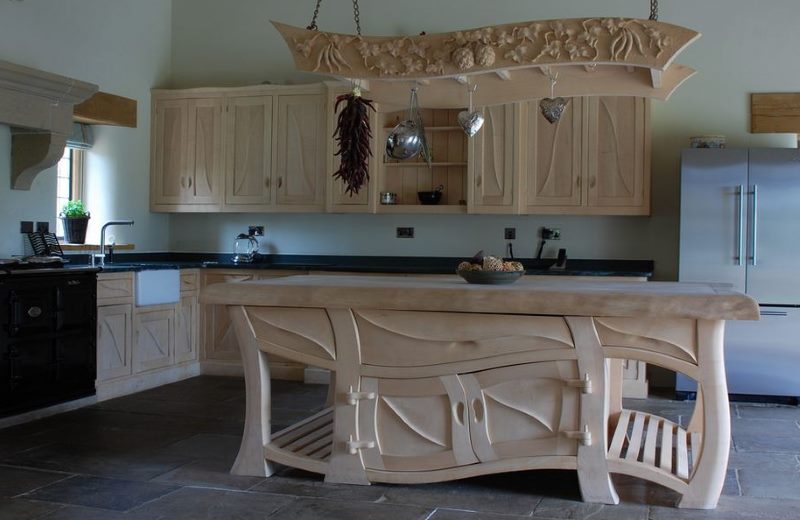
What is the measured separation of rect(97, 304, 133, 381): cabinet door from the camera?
5.39 metres

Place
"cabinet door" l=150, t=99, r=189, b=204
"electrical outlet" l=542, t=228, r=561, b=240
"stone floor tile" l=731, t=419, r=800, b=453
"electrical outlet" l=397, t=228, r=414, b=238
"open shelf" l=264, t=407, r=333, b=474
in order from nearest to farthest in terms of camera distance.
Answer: "open shelf" l=264, t=407, r=333, b=474
"stone floor tile" l=731, t=419, r=800, b=453
"electrical outlet" l=542, t=228, r=561, b=240
"electrical outlet" l=397, t=228, r=414, b=238
"cabinet door" l=150, t=99, r=189, b=204

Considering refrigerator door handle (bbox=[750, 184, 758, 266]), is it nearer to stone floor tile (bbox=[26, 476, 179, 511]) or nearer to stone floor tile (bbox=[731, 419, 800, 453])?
stone floor tile (bbox=[731, 419, 800, 453])

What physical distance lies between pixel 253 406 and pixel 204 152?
3.54 meters

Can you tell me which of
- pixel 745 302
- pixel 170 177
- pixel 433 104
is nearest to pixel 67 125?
pixel 170 177

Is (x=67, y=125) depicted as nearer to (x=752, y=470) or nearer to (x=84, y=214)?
(x=84, y=214)

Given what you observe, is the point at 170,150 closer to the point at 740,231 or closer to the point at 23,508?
the point at 23,508

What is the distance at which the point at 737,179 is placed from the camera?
5.64 m

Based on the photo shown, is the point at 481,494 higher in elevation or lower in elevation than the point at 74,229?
lower

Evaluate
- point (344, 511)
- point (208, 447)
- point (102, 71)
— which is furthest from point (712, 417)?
point (102, 71)

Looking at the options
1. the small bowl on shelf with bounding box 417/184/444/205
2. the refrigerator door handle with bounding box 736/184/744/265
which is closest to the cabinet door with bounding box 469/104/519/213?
the small bowl on shelf with bounding box 417/184/444/205

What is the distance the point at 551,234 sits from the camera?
643cm

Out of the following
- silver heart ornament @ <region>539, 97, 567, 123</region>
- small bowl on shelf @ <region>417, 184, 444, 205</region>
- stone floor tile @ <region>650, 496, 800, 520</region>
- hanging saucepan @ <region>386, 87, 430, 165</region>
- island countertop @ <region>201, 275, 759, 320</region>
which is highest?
silver heart ornament @ <region>539, 97, 567, 123</region>

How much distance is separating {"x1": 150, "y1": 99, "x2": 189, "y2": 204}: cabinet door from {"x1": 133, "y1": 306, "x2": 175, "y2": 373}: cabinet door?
3.87 ft

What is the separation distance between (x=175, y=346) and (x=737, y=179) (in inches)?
165
